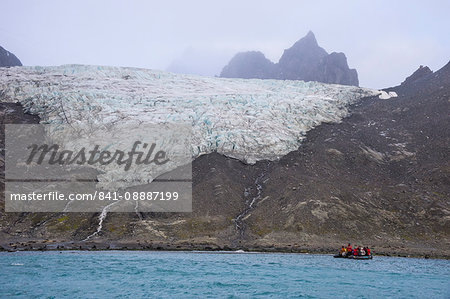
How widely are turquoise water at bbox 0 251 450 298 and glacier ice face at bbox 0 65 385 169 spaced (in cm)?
4390

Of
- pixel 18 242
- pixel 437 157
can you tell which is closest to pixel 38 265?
pixel 18 242

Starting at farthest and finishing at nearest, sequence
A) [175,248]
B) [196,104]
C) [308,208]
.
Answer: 1. [196,104]
2. [308,208]
3. [175,248]

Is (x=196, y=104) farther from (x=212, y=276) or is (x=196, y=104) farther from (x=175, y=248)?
(x=212, y=276)

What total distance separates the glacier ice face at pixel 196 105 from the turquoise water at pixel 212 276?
4390 centimetres

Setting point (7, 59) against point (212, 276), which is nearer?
point (212, 276)

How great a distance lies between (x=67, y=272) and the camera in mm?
Answer: 45500

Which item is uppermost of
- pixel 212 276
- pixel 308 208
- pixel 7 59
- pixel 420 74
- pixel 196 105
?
pixel 7 59

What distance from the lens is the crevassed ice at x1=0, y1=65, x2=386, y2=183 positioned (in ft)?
336

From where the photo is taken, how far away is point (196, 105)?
114m

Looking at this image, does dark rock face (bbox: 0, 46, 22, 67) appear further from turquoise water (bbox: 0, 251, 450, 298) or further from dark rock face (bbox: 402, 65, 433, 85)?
dark rock face (bbox: 402, 65, 433, 85)

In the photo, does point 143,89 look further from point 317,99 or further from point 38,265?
point 38,265

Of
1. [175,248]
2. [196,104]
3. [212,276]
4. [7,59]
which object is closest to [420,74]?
[196,104]

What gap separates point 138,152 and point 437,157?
218 ft

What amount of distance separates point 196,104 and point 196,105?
596mm
